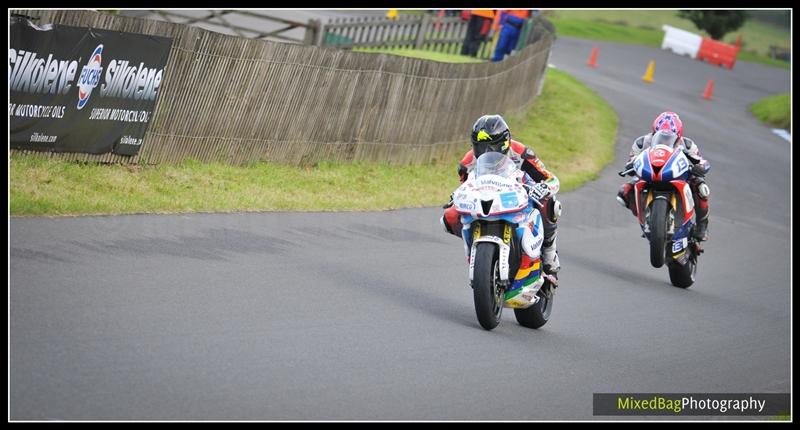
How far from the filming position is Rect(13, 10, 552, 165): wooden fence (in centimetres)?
1473

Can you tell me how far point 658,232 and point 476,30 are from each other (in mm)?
17569

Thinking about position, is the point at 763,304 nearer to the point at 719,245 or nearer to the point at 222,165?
the point at 719,245

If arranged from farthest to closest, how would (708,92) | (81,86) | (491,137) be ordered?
(708,92), (81,86), (491,137)

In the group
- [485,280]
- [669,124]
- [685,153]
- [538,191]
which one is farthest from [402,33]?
[485,280]

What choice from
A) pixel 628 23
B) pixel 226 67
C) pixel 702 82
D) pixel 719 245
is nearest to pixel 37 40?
pixel 226 67

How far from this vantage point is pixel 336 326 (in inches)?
351

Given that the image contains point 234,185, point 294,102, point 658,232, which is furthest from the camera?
point 294,102

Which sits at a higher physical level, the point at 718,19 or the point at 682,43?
the point at 718,19

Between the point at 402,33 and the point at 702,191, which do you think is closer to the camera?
the point at 702,191

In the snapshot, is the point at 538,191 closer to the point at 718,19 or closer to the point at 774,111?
the point at 774,111

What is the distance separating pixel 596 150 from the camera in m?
25.8

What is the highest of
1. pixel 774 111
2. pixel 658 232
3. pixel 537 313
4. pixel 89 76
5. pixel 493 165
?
pixel 774 111

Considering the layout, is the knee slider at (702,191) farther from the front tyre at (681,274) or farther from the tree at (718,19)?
the tree at (718,19)

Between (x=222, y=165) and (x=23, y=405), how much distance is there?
10.0 metres
